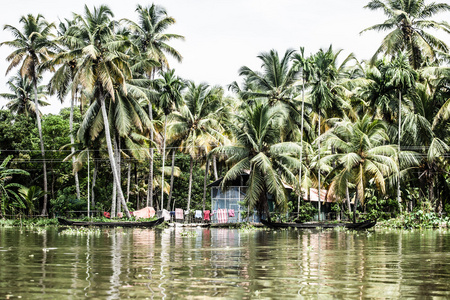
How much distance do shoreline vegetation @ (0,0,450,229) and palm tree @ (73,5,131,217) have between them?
0.30ft

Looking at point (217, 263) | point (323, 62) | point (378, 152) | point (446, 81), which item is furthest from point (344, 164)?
point (217, 263)

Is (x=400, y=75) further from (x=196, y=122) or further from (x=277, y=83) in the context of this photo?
(x=196, y=122)

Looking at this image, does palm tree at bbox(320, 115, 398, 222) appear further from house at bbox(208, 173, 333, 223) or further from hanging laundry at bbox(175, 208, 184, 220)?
hanging laundry at bbox(175, 208, 184, 220)

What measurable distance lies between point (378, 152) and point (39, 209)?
1321 inches

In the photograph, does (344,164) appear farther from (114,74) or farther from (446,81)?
(114,74)

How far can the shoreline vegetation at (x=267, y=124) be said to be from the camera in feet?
115

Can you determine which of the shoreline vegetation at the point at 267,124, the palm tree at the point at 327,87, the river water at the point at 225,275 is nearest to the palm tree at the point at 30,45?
the shoreline vegetation at the point at 267,124

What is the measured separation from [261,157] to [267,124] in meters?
2.41

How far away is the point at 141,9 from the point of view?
4716 cm

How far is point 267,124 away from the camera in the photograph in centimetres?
3591

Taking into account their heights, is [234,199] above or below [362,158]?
below

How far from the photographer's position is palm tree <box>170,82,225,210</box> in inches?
1763

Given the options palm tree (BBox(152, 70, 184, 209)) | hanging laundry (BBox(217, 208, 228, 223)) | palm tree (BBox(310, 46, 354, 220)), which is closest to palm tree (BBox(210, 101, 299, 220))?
palm tree (BBox(310, 46, 354, 220))

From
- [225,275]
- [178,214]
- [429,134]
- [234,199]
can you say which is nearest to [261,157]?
[234,199]
